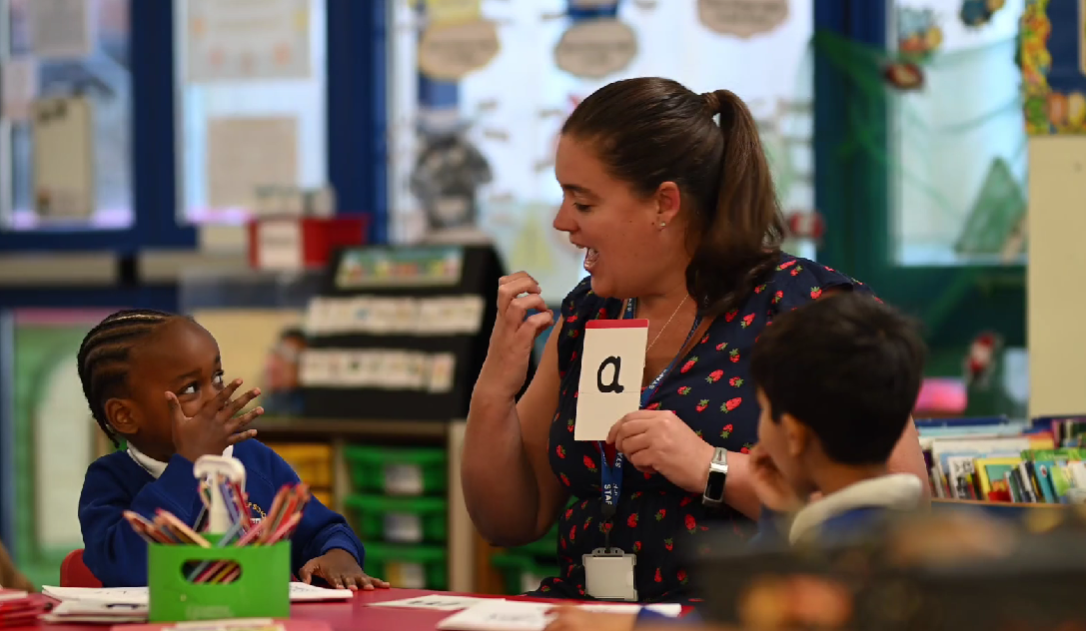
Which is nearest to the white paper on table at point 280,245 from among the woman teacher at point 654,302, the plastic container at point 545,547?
the plastic container at point 545,547

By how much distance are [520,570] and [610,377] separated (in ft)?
6.26

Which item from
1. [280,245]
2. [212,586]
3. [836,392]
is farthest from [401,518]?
[836,392]

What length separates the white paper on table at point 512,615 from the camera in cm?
146

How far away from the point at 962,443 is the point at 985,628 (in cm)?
163

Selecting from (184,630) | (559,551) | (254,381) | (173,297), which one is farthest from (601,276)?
(173,297)

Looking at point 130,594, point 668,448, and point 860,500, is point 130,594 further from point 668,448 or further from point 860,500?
point 860,500

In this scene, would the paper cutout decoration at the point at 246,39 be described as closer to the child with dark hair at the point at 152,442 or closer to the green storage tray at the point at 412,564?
the green storage tray at the point at 412,564

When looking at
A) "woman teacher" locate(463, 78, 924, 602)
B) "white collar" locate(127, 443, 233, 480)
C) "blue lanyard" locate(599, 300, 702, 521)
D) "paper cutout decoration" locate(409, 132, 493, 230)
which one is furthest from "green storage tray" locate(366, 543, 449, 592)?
"white collar" locate(127, 443, 233, 480)

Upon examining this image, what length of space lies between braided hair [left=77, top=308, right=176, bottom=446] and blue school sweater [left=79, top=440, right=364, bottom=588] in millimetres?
87

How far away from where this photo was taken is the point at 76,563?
200cm

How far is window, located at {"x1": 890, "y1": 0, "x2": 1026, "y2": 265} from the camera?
12.4 ft

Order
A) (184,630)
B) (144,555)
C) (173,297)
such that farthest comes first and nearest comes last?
(173,297), (144,555), (184,630)

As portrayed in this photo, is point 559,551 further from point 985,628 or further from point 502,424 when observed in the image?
point 985,628

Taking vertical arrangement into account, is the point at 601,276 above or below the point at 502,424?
above
